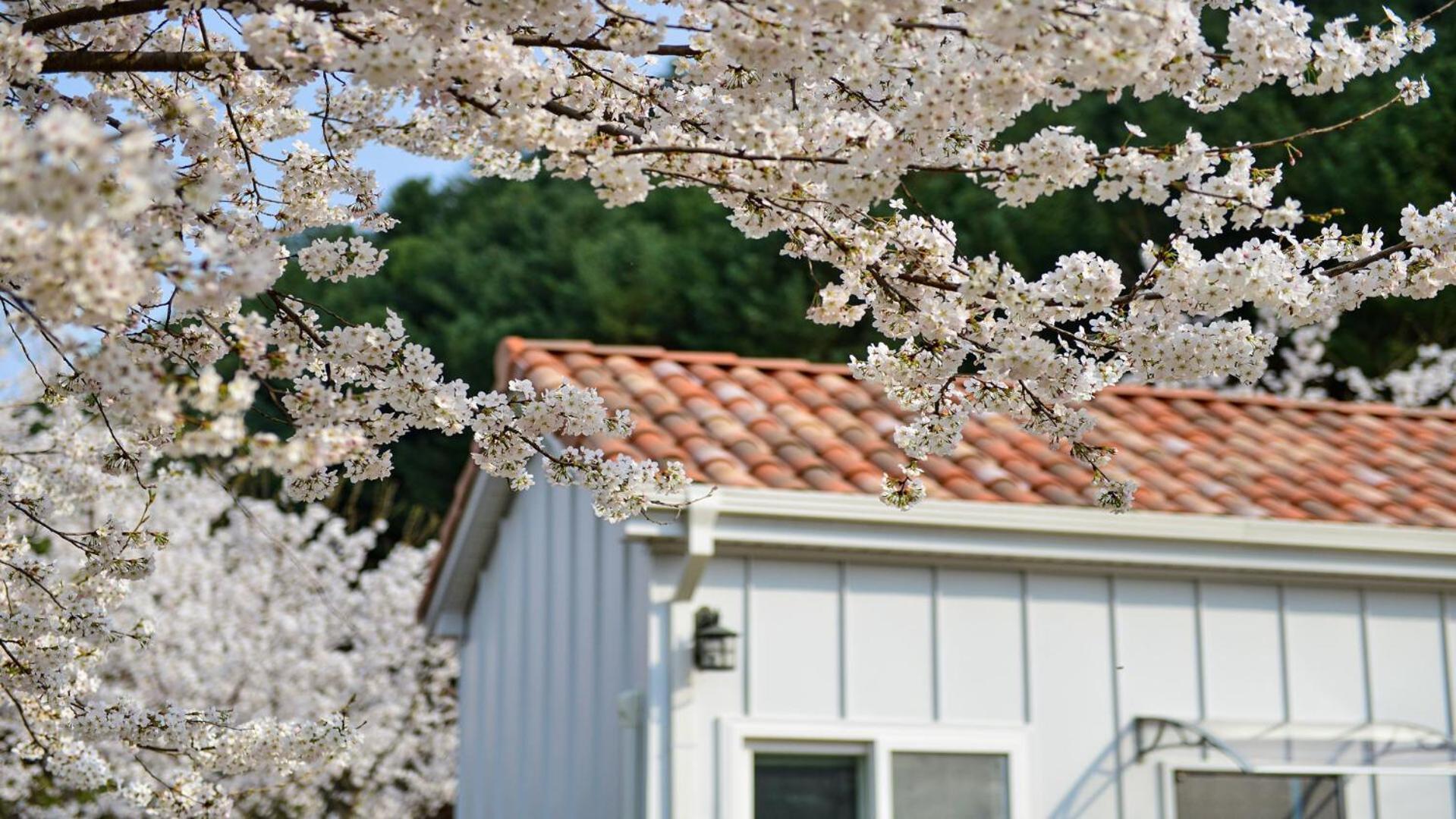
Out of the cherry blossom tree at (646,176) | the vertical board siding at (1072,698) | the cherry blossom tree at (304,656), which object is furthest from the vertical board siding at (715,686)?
the cherry blossom tree at (304,656)

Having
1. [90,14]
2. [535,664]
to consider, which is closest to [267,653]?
[535,664]

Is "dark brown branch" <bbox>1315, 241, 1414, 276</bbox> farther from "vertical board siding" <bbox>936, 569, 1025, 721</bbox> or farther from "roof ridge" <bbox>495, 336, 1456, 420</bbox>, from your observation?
"roof ridge" <bbox>495, 336, 1456, 420</bbox>

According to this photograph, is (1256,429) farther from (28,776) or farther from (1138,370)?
(28,776)

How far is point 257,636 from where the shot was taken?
14.0 metres

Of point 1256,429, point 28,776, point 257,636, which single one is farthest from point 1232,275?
point 257,636

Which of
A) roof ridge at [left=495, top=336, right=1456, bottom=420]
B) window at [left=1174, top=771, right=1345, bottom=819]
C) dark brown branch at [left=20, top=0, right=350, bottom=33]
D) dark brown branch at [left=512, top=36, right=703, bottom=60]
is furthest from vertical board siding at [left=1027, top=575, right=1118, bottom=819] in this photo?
dark brown branch at [left=20, top=0, right=350, bottom=33]

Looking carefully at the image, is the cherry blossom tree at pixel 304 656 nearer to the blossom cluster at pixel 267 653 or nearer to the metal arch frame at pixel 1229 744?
the blossom cluster at pixel 267 653

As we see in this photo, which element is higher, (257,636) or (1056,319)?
(257,636)

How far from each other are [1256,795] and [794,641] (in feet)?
5.80

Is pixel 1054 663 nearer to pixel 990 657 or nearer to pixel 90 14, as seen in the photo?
pixel 990 657

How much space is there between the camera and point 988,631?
5676mm

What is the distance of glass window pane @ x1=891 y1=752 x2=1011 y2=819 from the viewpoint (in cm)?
546

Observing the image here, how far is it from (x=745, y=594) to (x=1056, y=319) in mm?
2890

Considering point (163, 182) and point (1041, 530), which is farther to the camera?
point (1041, 530)
